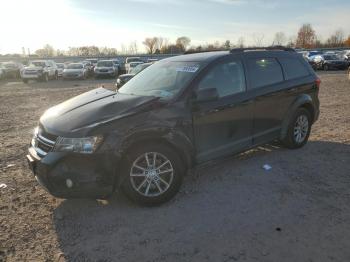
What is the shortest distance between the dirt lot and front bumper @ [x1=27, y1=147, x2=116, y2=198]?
15.5 inches

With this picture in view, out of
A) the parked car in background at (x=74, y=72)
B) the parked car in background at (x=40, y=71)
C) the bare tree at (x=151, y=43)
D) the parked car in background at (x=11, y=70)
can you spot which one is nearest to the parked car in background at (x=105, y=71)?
the parked car in background at (x=74, y=72)

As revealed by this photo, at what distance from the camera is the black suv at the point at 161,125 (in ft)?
13.0

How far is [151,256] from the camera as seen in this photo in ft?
11.1

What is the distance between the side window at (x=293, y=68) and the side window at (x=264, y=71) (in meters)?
0.18

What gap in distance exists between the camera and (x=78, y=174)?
392 centimetres

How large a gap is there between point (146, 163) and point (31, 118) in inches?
306

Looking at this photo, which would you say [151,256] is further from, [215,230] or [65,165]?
[65,165]

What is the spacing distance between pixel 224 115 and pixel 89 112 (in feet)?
6.03

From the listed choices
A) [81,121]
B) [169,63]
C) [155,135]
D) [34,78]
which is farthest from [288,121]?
[34,78]

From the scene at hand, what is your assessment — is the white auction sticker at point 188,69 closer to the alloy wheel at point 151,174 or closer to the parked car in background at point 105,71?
the alloy wheel at point 151,174

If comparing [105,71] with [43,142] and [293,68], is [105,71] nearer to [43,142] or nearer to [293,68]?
[293,68]

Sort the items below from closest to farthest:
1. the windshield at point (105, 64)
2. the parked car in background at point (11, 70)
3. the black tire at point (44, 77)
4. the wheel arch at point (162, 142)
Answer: the wheel arch at point (162, 142), the black tire at point (44, 77), the parked car in background at point (11, 70), the windshield at point (105, 64)

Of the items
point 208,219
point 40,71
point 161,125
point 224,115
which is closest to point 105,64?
point 40,71

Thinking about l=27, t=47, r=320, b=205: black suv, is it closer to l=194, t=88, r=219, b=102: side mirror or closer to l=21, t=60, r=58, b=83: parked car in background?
l=194, t=88, r=219, b=102: side mirror
